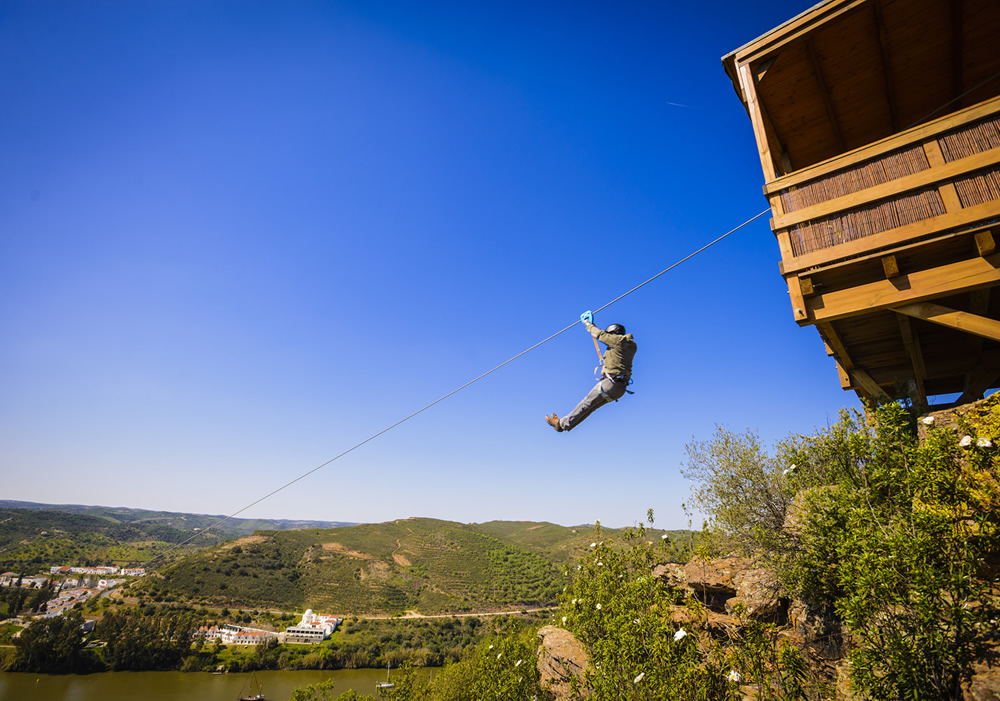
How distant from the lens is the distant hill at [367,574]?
7631 cm

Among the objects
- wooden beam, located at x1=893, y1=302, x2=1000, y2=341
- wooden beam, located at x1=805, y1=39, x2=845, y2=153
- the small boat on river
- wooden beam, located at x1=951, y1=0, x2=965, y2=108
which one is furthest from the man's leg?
the small boat on river

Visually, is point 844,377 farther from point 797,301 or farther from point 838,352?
point 797,301

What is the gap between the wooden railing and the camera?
194 inches

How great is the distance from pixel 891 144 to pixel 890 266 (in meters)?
1.66

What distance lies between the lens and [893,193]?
17.6 ft

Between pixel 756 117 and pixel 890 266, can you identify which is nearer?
pixel 890 266

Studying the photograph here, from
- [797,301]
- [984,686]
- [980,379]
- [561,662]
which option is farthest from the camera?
[561,662]

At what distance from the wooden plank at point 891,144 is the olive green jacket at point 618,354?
3.05 meters

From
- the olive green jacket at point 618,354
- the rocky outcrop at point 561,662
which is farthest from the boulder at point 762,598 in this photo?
the rocky outcrop at point 561,662

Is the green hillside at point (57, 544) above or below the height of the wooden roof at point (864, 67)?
below


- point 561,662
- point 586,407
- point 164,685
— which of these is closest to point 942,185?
point 586,407

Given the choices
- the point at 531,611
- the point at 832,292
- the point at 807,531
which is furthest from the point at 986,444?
the point at 531,611

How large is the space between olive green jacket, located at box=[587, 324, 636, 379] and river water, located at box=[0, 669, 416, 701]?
2702 inches

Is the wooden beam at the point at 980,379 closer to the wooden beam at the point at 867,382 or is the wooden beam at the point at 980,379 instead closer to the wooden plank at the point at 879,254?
the wooden beam at the point at 867,382
